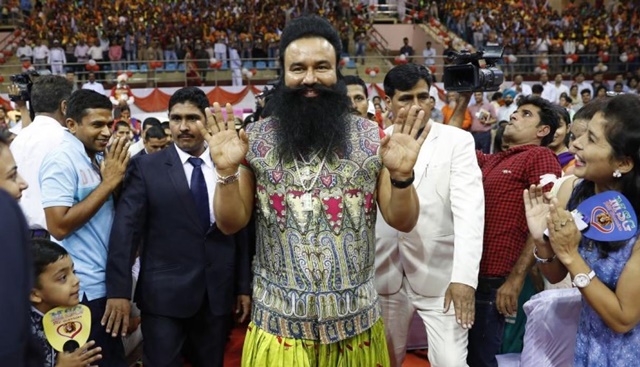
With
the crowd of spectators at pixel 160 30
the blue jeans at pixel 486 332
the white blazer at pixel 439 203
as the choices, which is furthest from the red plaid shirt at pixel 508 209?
the crowd of spectators at pixel 160 30

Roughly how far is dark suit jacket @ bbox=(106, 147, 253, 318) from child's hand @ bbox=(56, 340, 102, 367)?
301 mm

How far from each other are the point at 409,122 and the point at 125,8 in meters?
18.4

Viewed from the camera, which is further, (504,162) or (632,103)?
(504,162)

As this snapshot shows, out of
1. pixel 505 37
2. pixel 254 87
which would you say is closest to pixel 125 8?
pixel 254 87

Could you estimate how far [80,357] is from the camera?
2430 millimetres

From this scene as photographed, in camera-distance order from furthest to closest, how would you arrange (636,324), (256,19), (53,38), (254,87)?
(256,19), (53,38), (254,87), (636,324)

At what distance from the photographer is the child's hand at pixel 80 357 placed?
2410mm

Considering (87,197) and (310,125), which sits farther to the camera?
(87,197)

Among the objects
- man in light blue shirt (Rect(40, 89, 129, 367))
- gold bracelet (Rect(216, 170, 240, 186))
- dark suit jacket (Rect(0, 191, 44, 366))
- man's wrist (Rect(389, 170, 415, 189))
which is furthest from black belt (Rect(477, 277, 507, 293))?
dark suit jacket (Rect(0, 191, 44, 366))

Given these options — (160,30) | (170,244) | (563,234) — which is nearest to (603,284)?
(563,234)

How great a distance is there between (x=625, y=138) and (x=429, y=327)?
120cm

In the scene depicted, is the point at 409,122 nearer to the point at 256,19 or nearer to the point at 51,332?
the point at 51,332

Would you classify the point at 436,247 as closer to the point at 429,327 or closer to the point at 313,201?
the point at 429,327

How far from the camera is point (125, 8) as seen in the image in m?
18.6
